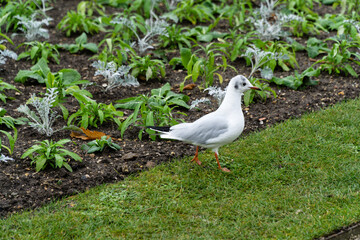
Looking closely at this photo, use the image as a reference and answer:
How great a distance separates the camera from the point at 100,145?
4.84 meters

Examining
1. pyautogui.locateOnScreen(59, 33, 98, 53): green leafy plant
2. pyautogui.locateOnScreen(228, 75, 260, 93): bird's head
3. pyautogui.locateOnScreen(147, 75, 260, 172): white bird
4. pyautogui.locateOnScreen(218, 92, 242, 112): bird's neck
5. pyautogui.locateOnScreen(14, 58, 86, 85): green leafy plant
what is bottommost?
pyautogui.locateOnScreen(14, 58, 86, 85): green leafy plant

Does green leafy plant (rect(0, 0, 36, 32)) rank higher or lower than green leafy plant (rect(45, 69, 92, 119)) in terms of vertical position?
higher

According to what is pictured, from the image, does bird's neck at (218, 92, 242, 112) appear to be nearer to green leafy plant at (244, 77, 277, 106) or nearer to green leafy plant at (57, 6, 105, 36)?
green leafy plant at (244, 77, 277, 106)

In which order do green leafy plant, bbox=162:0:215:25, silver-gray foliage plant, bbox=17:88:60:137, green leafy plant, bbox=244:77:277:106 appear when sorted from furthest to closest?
green leafy plant, bbox=162:0:215:25 < green leafy plant, bbox=244:77:277:106 < silver-gray foliage plant, bbox=17:88:60:137

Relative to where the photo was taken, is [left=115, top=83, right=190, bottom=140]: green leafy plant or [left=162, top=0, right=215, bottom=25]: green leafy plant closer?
[left=115, top=83, right=190, bottom=140]: green leafy plant

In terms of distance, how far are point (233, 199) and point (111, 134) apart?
1.68m

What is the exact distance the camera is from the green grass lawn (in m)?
3.77

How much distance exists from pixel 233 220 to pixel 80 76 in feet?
10.4

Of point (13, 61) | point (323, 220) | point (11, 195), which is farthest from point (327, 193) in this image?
point (13, 61)

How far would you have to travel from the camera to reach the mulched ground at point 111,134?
4309mm

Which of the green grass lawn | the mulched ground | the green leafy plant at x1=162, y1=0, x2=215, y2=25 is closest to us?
the green grass lawn

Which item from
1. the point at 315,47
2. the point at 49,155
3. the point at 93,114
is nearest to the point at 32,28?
the point at 93,114

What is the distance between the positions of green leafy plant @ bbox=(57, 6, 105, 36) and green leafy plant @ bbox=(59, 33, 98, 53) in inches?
19.6

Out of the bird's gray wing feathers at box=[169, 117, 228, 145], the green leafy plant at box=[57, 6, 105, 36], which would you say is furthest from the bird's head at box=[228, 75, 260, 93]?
the green leafy plant at box=[57, 6, 105, 36]
